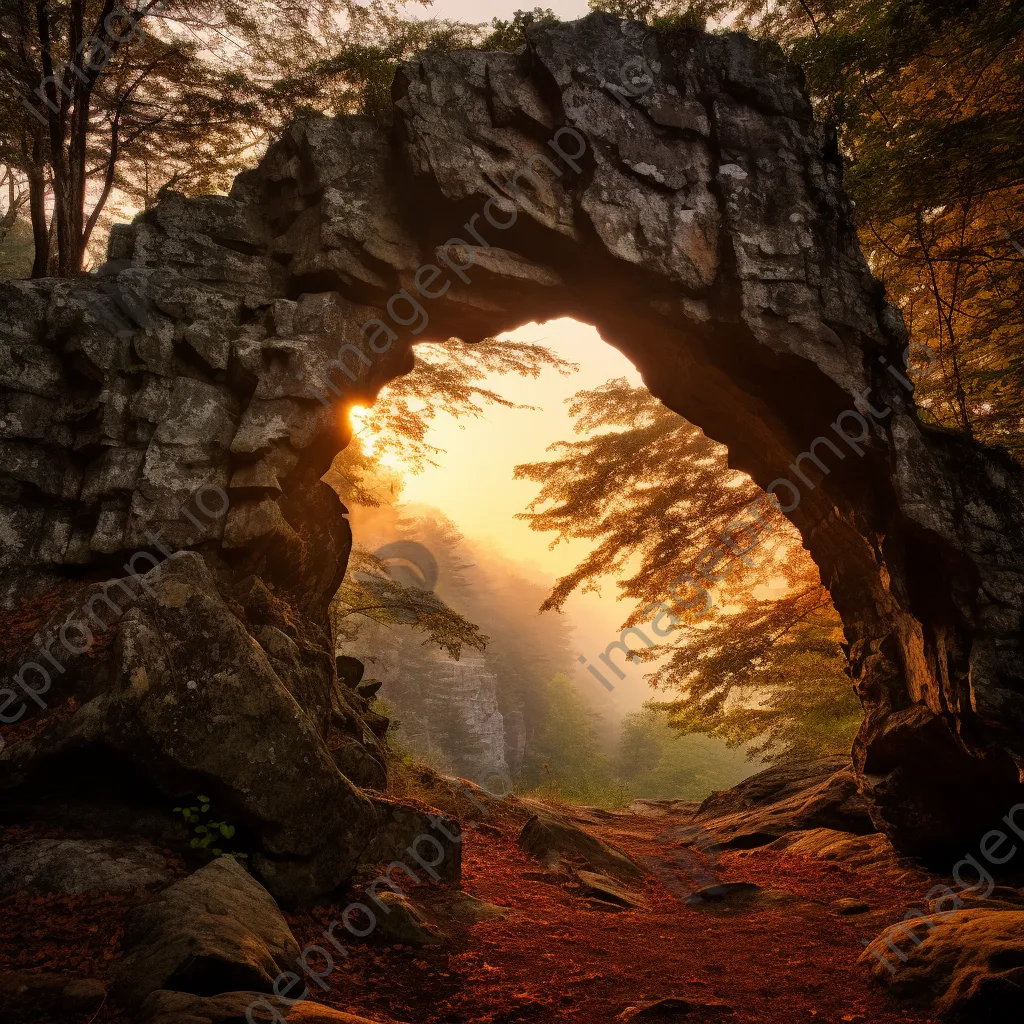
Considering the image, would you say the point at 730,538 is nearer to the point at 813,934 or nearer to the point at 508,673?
the point at 813,934

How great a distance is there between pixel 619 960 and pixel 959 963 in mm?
2600

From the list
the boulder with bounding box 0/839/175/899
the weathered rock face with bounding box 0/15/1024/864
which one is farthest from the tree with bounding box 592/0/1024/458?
the boulder with bounding box 0/839/175/899

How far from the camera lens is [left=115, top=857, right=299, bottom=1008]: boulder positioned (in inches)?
123

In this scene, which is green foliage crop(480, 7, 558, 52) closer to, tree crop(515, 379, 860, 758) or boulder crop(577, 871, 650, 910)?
tree crop(515, 379, 860, 758)

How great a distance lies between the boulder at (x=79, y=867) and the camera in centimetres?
418

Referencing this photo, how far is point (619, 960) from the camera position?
17.1ft

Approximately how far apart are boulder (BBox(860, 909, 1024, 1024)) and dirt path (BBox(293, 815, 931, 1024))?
18 cm

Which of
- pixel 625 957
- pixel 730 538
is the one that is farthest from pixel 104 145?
pixel 625 957

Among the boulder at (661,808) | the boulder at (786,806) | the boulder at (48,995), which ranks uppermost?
the boulder at (48,995)

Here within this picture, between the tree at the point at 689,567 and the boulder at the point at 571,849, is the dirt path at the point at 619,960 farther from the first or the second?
the tree at the point at 689,567

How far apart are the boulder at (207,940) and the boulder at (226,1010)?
189 millimetres

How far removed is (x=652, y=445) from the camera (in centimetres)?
1230

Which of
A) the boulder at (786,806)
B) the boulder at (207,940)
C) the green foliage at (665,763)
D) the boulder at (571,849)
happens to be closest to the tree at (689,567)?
the boulder at (786,806)

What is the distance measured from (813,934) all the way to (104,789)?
7.02 metres
